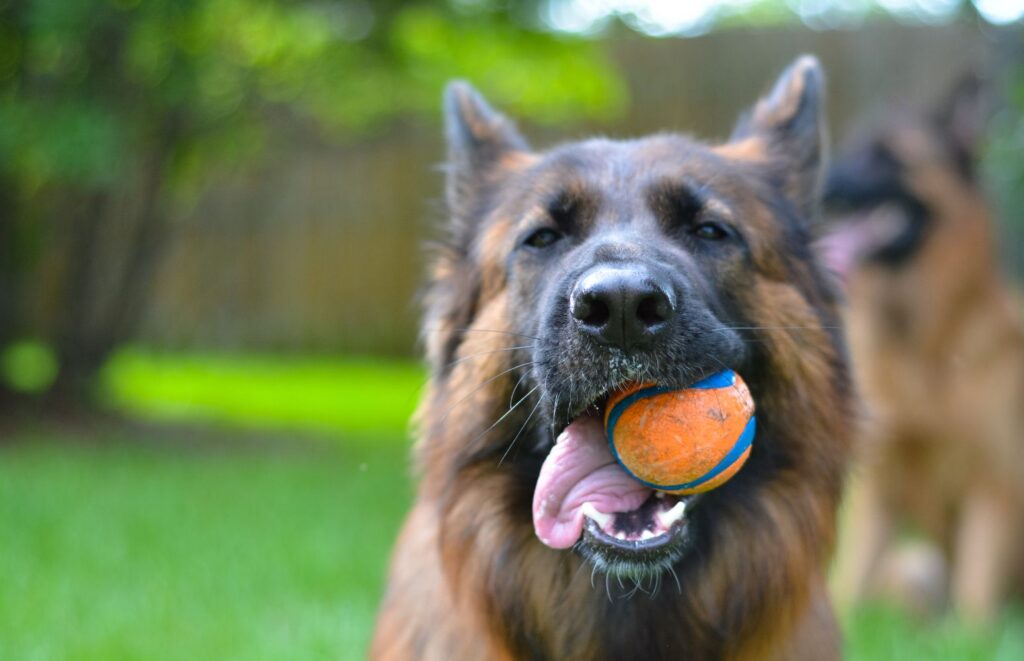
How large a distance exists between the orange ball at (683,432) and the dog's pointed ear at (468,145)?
3.98ft

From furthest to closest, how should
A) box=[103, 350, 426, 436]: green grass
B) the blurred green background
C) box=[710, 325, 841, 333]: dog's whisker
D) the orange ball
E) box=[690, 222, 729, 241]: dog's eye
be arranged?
box=[103, 350, 426, 436]: green grass
the blurred green background
box=[690, 222, 729, 241]: dog's eye
box=[710, 325, 841, 333]: dog's whisker
the orange ball

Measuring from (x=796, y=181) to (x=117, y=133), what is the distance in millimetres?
6140

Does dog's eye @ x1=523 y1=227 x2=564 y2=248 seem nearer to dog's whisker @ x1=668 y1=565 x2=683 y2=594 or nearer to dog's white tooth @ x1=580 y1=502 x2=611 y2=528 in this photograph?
dog's white tooth @ x1=580 y1=502 x2=611 y2=528

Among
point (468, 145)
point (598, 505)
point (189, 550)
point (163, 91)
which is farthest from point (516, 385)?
point (163, 91)

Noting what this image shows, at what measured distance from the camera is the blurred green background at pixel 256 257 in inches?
217

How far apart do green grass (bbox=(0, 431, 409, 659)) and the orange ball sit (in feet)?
7.46

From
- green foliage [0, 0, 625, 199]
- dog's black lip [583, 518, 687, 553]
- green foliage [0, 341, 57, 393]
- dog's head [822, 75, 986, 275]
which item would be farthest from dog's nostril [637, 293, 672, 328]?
green foliage [0, 341, 57, 393]

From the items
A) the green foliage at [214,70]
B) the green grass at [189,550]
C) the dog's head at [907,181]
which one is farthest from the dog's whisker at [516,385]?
the green foliage at [214,70]

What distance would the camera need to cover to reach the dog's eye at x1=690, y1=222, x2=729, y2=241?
3260 millimetres

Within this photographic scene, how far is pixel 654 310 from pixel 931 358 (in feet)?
12.5

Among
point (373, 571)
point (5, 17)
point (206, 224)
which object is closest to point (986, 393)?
point (373, 571)

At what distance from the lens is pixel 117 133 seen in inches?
326

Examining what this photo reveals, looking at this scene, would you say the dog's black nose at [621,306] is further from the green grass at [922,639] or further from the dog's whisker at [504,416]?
the green grass at [922,639]

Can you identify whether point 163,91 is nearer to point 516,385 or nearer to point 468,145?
point 468,145
